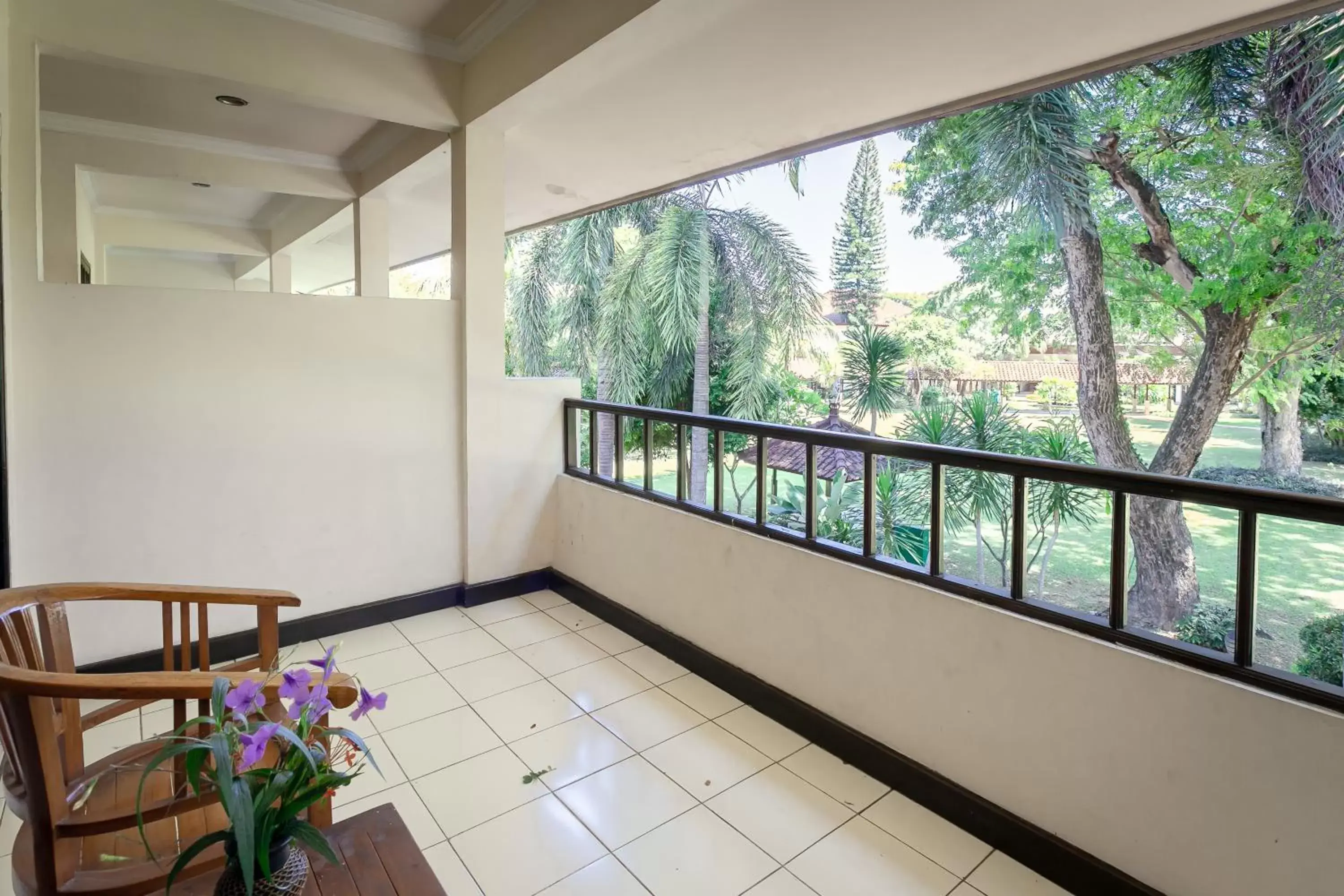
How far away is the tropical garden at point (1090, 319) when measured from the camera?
3984 mm

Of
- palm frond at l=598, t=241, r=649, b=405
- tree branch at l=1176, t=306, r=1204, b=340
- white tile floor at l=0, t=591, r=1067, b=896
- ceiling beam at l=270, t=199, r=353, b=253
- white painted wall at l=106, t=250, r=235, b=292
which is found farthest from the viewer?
white painted wall at l=106, t=250, r=235, b=292

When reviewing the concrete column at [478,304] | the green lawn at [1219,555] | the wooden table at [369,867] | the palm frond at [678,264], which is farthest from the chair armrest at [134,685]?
the palm frond at [678,264]

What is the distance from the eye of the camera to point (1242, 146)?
470cm

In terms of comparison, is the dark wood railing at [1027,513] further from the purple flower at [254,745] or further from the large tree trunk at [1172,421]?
the large tree trunk at [1172,421]

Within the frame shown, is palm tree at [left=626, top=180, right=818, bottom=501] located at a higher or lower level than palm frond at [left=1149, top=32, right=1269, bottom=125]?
lower

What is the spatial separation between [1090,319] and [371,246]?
5.72 metres

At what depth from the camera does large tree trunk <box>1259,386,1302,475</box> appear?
5008 mm

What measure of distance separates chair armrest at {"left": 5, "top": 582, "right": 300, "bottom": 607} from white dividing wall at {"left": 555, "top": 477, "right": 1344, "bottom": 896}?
5.20 ft

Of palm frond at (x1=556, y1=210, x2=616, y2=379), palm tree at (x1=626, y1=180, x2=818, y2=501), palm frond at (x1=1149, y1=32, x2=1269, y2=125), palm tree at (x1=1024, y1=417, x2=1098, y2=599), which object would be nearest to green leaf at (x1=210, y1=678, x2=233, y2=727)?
palm tree at (x1=1024, y1=417, x2=1098, y2=599)

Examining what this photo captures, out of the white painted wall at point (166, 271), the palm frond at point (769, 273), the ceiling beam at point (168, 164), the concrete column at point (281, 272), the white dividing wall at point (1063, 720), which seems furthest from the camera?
the white painted wall at point (166, 271)

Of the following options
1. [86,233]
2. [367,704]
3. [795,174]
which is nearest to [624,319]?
[795,174]

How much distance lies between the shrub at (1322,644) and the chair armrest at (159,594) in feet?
15.8

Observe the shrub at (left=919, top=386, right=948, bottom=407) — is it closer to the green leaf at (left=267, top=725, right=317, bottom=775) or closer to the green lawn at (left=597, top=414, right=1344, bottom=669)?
the green lawn at (left=597, top=414, right=1344, bottom=669)

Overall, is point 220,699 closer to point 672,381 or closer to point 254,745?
point 254,745
